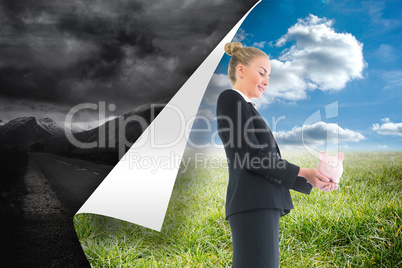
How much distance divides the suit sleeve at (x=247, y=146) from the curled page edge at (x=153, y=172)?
0.64 m

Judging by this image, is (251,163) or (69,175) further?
(69,175)

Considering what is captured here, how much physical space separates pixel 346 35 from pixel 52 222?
2.00m

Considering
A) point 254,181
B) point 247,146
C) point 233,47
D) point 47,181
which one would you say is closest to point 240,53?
point 233,47

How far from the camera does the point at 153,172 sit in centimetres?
174

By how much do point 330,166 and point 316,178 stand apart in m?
0.08

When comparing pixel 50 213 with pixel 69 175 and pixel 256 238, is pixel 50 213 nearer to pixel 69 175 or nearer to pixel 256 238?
pixel 69 175

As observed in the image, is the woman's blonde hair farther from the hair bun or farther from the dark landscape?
the dark landscape

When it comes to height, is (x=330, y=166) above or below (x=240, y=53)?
below

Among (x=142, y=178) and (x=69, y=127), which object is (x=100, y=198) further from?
(x=69, y=127)

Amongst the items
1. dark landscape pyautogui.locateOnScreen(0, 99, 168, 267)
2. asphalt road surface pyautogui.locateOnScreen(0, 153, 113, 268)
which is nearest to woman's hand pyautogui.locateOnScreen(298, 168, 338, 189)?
dark landscape pyautogui.locateOnScreen(0, 99, 168, 267)

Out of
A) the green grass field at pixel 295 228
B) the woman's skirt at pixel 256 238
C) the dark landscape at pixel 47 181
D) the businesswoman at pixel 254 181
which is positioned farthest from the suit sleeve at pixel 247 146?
the dark landscape at pixel 47 181

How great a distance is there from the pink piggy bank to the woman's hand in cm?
2

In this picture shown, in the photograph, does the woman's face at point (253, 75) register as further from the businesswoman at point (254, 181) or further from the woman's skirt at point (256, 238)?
the woman's skirt at point (256, 238)

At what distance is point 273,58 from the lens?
166cm
